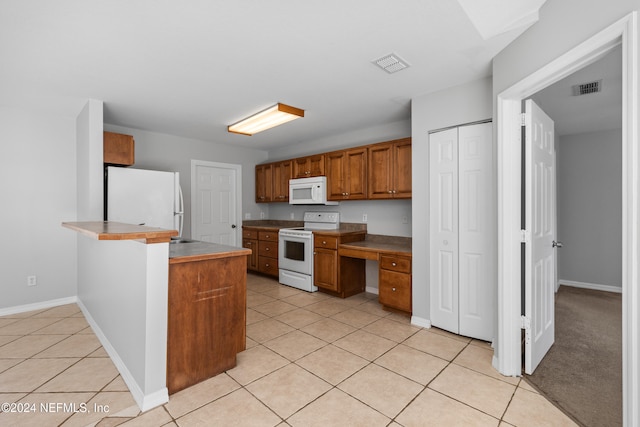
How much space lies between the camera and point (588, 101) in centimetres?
324

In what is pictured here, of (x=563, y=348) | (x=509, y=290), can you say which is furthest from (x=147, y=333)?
(x=563, y=348)

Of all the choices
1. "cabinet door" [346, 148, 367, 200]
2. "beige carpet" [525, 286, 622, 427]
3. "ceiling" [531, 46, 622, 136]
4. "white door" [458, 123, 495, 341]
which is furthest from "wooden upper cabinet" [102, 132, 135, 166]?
"ceiling" [531, 46, 622, 136]

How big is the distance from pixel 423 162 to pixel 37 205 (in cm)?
455

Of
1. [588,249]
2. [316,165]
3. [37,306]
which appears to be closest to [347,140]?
[316,165]

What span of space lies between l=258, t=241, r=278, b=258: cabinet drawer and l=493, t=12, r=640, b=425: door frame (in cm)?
343

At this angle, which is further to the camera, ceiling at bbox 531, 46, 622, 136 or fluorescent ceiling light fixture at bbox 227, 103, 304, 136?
fluorescent ceiling light fixture at bbox 227, 103, 304, 136

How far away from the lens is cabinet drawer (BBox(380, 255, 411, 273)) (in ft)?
10.6

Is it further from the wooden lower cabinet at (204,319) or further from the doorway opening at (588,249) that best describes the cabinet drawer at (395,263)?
the wooden lower cabinet at (204,319)

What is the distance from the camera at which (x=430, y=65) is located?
2426 mm

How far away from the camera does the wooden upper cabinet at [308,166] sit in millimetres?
4617

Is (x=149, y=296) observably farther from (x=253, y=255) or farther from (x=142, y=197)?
(x=253, y=255)

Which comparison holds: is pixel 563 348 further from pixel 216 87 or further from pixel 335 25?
pixel 216 87

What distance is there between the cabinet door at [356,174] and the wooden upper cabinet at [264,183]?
1.85 m

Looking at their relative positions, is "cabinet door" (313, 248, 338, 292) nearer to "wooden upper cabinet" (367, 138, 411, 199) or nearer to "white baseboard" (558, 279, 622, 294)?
"wooden upper cabinet" (367, 138, 411, 199)
